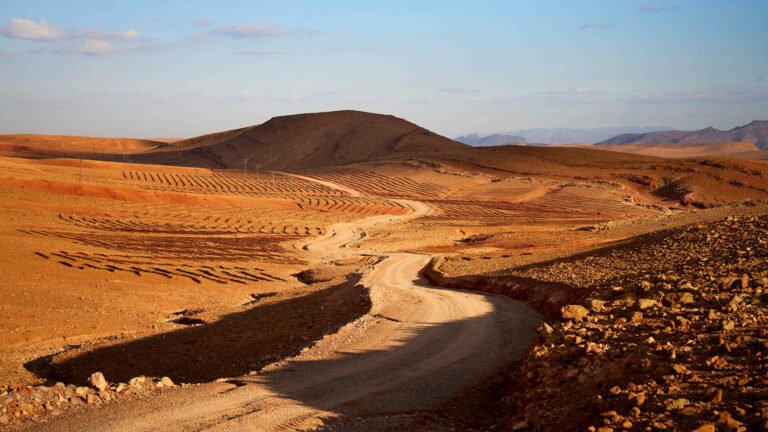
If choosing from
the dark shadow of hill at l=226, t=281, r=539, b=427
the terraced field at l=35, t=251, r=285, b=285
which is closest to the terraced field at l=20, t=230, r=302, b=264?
the terraced field at l=35, t=251, r=285, b=285

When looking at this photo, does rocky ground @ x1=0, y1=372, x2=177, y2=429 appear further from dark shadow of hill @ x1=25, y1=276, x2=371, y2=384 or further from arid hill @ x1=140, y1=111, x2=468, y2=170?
arid hill @ x1=140, y1=111, x2=468, y2=170

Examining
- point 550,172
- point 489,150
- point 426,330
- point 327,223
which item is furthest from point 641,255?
point 489,150

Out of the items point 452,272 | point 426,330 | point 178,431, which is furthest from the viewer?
point 452,272

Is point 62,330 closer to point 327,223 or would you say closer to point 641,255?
point 641,255

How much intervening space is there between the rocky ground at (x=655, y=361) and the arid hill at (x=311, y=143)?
104368 mm

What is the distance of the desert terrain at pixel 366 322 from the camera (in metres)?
8.95

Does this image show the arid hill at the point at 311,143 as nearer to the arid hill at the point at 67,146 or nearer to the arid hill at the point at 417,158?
the arid hill at the point at 417,158

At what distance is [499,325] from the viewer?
16.7 m

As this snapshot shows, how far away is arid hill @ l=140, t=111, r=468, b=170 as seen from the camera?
125625 mm

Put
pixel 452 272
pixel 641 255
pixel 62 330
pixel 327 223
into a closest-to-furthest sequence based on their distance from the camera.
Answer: pixel 62 330 → pixel 641 255 → pixel 452 272 → pixel 327 223

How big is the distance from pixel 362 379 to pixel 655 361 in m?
5.01

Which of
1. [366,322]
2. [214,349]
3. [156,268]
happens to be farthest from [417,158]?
[366,322]

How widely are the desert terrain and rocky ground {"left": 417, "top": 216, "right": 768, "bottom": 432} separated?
38 mm

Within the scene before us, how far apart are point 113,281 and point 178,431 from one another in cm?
1891
